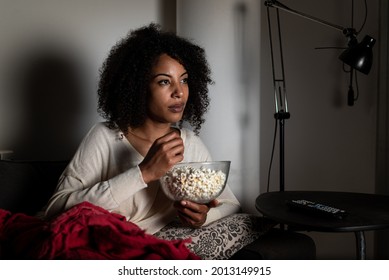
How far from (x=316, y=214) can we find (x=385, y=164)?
99 centimetres

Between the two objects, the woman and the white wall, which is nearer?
the woman

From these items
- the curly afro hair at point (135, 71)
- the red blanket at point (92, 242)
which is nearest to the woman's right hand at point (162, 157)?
the red blanket at point (92, 242)

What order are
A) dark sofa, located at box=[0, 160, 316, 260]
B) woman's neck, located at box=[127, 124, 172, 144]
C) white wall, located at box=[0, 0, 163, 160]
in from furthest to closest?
white wall, located at box=[0, 0, 163, 160], woman's neck, located at box=[127, 124, 172, 144], dark sofa, located at box=[0, 160, 316, 260]

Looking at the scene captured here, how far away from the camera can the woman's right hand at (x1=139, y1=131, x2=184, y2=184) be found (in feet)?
3.38

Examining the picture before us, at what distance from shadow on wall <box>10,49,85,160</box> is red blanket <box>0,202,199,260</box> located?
968mm

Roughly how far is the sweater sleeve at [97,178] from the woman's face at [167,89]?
0.56ft

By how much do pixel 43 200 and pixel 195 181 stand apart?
25.0 inches

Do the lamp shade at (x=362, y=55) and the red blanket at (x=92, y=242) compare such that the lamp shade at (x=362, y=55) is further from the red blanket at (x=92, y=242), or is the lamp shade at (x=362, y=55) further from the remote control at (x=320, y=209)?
the red blanket at (x=92, y=242)

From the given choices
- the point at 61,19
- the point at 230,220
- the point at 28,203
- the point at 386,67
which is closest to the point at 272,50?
the point at 386,67

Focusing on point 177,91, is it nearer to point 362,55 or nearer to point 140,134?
point 140,134

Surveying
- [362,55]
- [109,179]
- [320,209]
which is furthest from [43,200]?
[362,55]

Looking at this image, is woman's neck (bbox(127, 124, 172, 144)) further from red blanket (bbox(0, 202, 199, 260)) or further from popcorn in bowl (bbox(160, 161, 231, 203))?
red blanket (bbox(0, 202, 199, 260))

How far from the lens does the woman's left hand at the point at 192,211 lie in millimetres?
1048

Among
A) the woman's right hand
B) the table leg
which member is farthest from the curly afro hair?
the table leg
